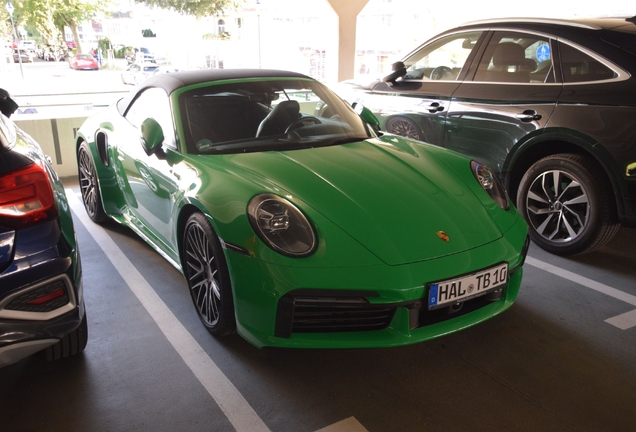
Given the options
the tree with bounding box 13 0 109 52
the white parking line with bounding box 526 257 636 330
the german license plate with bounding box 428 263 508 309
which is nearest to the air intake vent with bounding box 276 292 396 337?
the german license plate with bounding box 428 263 508 309

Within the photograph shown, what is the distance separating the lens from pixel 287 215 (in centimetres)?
228

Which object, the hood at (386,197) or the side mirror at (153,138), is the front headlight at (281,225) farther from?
the side mirror at (153,138)

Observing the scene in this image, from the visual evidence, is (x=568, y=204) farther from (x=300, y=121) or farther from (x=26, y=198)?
(x=26, y=198)

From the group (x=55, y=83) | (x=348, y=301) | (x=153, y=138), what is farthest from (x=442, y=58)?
(x=55, y=83)

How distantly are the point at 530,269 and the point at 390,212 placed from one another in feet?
5.58

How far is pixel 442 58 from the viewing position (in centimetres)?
471

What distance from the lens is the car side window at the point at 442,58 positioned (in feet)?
14.6

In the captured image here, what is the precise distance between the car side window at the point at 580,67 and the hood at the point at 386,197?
139cm

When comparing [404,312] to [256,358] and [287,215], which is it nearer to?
[287,215]

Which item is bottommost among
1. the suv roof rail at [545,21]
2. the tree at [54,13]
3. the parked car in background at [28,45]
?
the parked car in background at [28,45]

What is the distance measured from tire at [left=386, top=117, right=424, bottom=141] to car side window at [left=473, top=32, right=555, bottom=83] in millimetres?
690

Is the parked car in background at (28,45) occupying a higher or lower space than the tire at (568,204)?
higher

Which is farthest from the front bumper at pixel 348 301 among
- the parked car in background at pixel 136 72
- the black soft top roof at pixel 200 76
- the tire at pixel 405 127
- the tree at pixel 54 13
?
the parked car in background at pixel 136 72

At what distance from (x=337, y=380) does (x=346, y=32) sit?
9.13m
